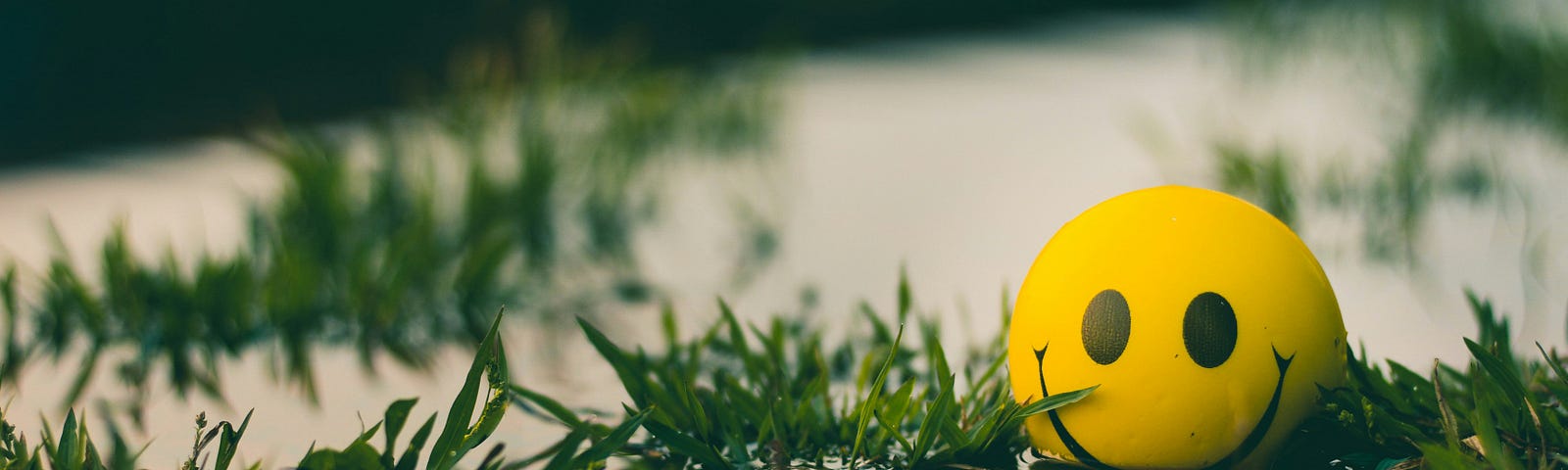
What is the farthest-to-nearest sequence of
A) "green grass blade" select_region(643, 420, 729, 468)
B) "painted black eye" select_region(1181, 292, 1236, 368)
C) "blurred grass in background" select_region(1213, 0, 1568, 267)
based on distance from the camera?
"blurred grass in background" select_region(1213, 0, 1568, 267), "green grass blade" select_region(643, 420, 729, 468), "painted black eye" select_region(1181, 292, 1236, 368)

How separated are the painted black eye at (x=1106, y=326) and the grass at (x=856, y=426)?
0.04 meters

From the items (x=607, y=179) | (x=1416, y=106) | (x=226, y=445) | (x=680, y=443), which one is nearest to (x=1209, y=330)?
(x=680, y=443)

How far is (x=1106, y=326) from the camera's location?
112 cm

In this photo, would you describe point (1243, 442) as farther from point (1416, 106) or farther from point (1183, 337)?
point (1416, 106)

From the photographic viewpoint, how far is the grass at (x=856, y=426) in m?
1.13

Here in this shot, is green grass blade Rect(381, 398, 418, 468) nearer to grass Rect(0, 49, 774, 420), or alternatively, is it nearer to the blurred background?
the blurred background

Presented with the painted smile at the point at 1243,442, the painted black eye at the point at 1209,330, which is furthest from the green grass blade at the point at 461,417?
the painted black eye at the point at 1209,330

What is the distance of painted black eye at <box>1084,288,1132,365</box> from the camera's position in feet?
3.65

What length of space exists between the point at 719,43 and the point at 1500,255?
144 inches

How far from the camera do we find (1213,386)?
3.59ft

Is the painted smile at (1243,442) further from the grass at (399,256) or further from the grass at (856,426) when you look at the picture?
the grass at (399,256)

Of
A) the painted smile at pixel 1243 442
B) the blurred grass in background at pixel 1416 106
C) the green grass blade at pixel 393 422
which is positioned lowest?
the green grass blade at pixel 393 422

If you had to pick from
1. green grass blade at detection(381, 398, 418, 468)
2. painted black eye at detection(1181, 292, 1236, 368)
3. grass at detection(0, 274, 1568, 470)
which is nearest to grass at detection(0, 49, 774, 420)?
grass at detection(0, 274, 1568, 470)

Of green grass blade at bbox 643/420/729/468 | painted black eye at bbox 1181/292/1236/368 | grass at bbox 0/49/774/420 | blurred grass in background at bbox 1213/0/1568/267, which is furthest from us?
blurred grass in background at bbox 1213/0/1568/267
